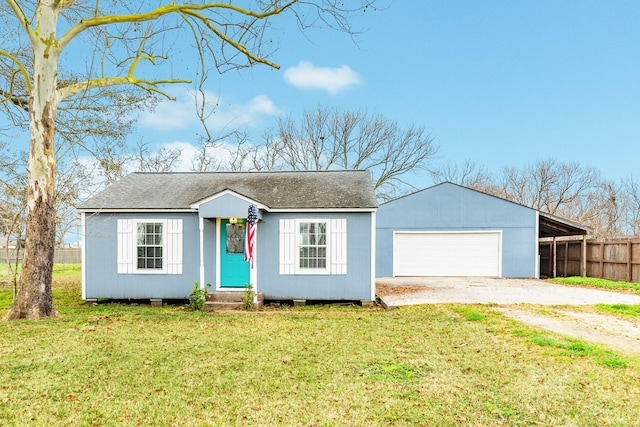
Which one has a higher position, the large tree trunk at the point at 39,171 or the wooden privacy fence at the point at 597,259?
the large tree trunk at the point at 39,171

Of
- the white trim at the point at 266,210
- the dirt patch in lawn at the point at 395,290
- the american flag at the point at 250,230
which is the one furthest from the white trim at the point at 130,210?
the dirt patch in lawn at the point at 395,290

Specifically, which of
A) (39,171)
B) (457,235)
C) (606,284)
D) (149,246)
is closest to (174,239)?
(149,246)

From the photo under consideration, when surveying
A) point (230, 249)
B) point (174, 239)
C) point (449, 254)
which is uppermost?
point (174, 239)

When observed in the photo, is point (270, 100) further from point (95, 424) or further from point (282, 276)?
point (95, 424)

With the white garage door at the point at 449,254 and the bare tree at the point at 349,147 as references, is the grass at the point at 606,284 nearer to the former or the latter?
the white garage door at the point at 449,254

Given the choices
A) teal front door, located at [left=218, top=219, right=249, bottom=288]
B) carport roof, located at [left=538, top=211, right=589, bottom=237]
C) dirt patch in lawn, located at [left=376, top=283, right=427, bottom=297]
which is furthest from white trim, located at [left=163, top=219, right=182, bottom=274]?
carport roof, located at [left=538, top=211, right=589, bottom=237]

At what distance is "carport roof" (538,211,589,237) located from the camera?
15781 millimetres

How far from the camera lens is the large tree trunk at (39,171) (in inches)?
304

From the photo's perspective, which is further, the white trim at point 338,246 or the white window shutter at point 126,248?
the white window shutter at point 126,248

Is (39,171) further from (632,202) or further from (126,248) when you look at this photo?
(632,202)

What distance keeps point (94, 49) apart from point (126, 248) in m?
4.84

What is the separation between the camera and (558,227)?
670 inches

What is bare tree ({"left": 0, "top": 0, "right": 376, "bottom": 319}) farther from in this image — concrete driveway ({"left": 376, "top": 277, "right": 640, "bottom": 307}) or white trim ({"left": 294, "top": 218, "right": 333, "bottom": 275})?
concrete driveway ({"left": 376, "top": 277, "right": 640, "bottom": 307})

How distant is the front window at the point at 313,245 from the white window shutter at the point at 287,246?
0.21 meters
